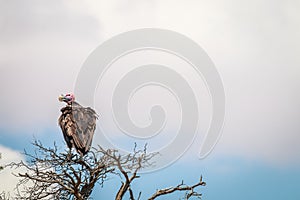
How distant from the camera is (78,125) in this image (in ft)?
22.6

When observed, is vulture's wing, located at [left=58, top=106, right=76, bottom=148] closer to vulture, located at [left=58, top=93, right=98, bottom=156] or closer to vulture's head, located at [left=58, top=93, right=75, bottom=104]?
vulture, located at [left=58, top=93, right=98, bottom=156]

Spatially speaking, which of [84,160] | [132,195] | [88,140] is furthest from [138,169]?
[88,140]

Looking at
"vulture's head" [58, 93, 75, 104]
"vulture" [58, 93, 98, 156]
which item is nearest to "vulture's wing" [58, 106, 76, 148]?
"vulture" [58, 93, 98, 156]

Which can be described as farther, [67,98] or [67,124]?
[67,98]

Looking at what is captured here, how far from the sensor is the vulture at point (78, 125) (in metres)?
6.60

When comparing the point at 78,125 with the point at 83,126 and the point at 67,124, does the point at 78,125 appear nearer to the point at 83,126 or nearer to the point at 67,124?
the point at 83,126

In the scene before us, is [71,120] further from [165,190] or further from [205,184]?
[205,184]

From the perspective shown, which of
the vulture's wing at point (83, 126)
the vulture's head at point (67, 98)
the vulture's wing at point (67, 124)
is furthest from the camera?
the vulture's head at point (67, 98)

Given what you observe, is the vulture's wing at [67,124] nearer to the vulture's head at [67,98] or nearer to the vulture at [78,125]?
the vulture at [78,125]

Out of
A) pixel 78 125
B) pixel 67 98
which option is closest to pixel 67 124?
pixel 78 125

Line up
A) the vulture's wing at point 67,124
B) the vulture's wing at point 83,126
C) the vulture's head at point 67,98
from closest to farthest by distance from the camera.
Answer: the vulture's wing at point 83,126 < the vulture's wing at point 67,124 < the vulture's head at point 67,98

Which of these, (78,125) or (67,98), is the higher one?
(67,98)

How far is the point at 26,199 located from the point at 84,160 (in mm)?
1190

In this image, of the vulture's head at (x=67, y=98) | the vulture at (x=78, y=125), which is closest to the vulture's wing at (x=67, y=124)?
the vulture at (x=78, y=125)
